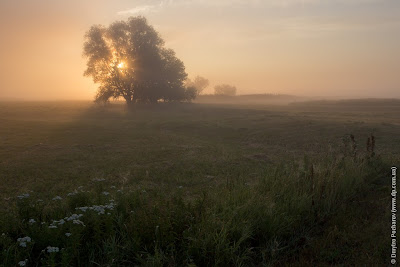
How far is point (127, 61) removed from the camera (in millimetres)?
57375

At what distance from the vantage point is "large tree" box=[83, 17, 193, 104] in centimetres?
A: 5559

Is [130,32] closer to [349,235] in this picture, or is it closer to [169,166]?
[169,166]

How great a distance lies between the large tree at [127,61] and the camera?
55.6m

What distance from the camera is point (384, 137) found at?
2197 cm

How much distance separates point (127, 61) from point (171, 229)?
56.0 meters

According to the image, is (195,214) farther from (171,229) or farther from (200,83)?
(200,83)

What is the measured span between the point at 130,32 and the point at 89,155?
44179 millimetres

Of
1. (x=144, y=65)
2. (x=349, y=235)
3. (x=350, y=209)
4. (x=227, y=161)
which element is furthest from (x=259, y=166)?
(x=144, y=65)

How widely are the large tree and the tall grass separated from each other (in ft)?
174

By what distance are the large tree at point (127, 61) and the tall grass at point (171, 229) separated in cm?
5293

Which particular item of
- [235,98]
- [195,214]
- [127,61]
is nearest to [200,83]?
[235,98]

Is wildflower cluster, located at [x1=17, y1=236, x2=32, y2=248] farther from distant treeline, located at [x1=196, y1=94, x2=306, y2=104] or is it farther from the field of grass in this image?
distant treeline, located at [x1=196, y1=94, x2=306, y2=104]

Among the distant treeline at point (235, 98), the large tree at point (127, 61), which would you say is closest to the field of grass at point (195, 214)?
the large tree at point (127, 61)

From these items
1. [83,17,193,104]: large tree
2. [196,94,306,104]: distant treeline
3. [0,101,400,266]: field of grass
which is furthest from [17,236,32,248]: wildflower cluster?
[196,94,306,104]: distant treeline
